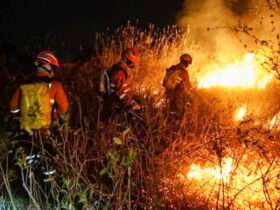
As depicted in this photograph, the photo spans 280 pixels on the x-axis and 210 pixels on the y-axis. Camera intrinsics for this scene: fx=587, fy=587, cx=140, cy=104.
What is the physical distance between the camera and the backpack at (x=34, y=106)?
7043 mm

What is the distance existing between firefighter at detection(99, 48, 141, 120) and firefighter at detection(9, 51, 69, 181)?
5.19ft

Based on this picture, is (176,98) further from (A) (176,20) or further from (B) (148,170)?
(A) (176,20)

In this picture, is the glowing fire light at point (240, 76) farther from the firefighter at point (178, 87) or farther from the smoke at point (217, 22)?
the firefighter at point (178, 87)

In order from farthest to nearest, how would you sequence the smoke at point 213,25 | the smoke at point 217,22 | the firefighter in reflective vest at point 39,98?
the smoke at point 213,25
the smoke at point 217,22
the firefighter in reflective vest at point 39,98

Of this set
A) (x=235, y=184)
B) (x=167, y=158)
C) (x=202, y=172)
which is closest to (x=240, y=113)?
(x=202, y=172)

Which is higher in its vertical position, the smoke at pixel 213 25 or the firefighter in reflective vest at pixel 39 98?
the smoke at pixel 213 25

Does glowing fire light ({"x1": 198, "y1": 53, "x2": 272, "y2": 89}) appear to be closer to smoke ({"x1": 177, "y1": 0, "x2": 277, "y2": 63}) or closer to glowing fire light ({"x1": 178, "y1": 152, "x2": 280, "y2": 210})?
smoke ({"x1": 177, "y1": 0, "x2": 277, "y2": 63})

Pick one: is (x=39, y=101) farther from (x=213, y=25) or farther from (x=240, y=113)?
(x=213, y=25)

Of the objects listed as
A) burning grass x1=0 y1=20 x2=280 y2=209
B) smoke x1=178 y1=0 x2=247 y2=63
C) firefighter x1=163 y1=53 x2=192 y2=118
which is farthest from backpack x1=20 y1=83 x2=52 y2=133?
smoke x1=178 y1=0 x2=247 y2=63

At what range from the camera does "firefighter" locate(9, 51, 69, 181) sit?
7.05 metres

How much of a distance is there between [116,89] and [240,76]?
17.4ft

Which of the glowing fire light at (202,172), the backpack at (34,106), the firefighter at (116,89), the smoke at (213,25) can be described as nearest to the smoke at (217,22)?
the smoke at (213,25)

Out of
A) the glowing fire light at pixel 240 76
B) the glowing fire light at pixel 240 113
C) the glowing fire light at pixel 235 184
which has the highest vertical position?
the glowing fire light at pixel 240 76

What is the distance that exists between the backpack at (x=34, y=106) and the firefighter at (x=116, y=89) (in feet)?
5.62
